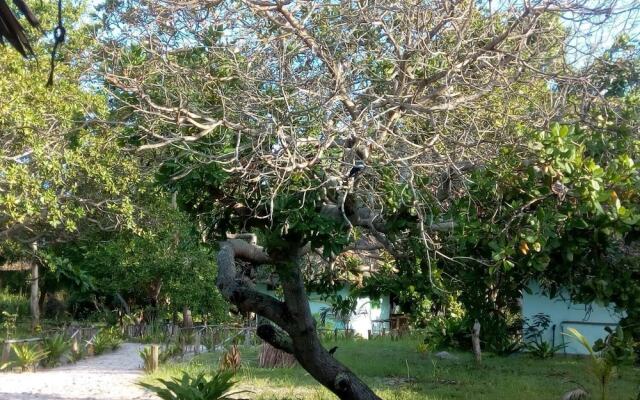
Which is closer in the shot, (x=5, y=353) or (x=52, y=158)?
(x=52, y=158)

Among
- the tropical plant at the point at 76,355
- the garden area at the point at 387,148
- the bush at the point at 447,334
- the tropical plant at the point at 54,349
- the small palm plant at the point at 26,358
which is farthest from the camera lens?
the tropical plant at the point at 76,355

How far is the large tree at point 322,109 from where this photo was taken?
22.2 ft

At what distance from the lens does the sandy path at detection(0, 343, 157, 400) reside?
12.0 metres

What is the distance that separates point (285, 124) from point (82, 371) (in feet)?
37.0

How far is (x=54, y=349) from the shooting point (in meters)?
17.5

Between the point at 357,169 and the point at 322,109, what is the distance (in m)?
0.82

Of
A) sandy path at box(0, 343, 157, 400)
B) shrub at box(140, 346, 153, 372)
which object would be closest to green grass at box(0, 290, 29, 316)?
sandy path at box(0, 343, 157, 400)

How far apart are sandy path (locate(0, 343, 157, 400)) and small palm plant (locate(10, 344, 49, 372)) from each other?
0.97 feet

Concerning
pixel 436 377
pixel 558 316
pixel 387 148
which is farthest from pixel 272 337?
pixel 558 316

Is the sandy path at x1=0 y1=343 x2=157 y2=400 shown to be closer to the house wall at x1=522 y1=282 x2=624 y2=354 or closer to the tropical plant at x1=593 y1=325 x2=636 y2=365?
the tropical plant at x1=593 y1=325 x2=636 y2=365

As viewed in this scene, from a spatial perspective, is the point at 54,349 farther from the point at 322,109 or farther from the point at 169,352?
the point at 322,109

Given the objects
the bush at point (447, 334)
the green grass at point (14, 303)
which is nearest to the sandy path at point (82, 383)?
the bush at point (447, 334)

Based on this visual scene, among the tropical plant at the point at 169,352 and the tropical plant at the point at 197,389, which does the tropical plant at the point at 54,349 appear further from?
the tropical plant at the point at 197,389

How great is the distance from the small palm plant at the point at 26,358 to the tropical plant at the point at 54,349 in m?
0.51
